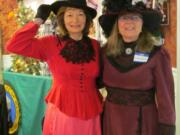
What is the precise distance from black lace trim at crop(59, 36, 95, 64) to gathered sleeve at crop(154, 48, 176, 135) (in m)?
0.43

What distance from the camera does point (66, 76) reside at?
7.09 feet

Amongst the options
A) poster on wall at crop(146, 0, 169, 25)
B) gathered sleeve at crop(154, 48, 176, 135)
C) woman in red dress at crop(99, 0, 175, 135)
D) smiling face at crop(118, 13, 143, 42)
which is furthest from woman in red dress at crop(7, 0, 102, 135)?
poster on wall at crop(146, 0, 169, 25)

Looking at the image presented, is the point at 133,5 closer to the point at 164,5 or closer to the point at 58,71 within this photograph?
Answer: the point at 58,71

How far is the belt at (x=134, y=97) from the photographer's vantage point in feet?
6.79

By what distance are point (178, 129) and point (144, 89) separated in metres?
0.99

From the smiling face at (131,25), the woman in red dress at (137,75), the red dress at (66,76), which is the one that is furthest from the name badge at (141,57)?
the red dress at (66,76)

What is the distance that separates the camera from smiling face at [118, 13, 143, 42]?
2.05 metres

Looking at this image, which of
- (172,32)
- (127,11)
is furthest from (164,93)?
(172,32)

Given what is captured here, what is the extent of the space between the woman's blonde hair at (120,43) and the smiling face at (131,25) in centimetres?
6

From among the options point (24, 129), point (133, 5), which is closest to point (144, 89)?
point (133, 5)

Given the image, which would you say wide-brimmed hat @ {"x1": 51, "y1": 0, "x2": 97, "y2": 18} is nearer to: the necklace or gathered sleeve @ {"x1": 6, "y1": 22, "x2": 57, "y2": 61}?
gathered sleeve @ {"x1": 6, "y1": 22, "x2": 57, "y2": 61}

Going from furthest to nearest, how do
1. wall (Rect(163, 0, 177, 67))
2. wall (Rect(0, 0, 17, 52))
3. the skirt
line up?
wall (Rect(0, 0, 17, 52))
wall (Rect(163, 0, 177, 67))
the skirt

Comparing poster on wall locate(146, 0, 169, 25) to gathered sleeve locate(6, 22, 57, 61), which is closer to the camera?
gathered sleeve locate(6, 22, 57, 61)

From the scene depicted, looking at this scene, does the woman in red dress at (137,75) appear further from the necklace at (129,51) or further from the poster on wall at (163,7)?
the poster on wall at (163,7)
